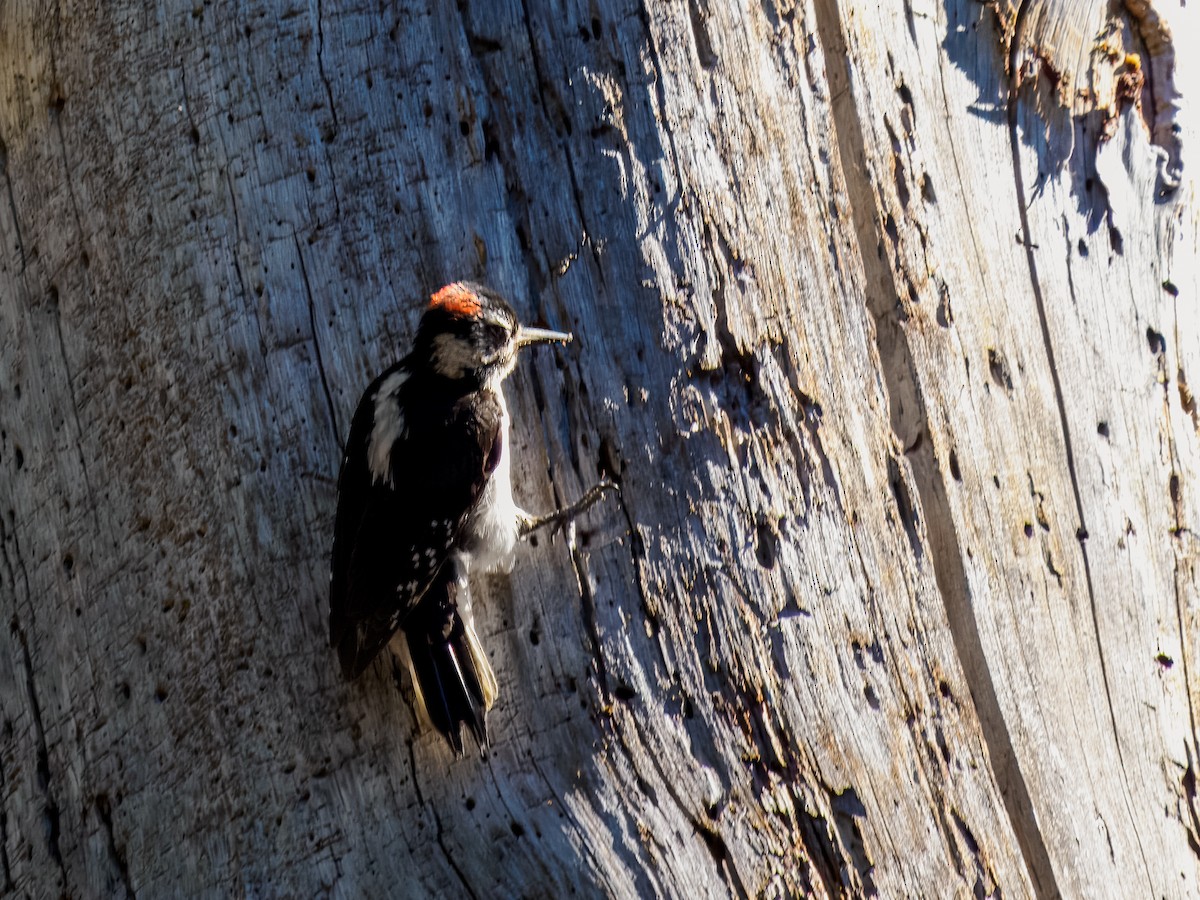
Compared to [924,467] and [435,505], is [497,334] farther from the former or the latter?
[924,467]

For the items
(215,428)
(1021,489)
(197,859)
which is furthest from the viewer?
(1021,489)

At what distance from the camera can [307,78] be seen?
9.54 feet

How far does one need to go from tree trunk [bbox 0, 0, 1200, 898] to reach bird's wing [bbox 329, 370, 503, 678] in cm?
9

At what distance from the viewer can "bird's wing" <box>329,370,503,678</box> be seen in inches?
105

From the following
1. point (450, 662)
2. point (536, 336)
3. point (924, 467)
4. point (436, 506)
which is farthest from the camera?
point (436, 506)

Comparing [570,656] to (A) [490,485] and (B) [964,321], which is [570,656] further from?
(B) [964,321]

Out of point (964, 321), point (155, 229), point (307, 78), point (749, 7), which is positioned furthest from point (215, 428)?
point (964, 321)

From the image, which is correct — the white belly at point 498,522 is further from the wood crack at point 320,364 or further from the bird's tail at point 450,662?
the wood crack at point 320,364

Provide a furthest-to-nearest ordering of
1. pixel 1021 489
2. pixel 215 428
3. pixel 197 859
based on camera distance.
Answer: pixel 1021 489
pixel 215 428
pixel 197 859

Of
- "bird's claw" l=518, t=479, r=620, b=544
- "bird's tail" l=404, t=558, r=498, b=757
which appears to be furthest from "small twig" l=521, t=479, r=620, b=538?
"bird's tail" l=404, t=558, r=498, b=757

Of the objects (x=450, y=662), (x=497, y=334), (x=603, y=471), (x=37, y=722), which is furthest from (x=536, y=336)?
(x=37, y=722)

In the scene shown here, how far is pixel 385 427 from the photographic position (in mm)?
2973

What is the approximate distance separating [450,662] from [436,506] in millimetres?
517

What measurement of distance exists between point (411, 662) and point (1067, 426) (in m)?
1.69
